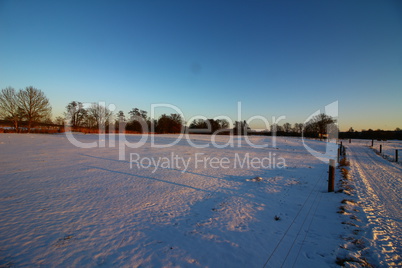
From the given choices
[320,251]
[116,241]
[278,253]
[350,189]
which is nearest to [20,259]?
[116,241]

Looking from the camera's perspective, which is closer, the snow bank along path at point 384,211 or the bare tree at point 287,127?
the snow bank along path at point 384,211

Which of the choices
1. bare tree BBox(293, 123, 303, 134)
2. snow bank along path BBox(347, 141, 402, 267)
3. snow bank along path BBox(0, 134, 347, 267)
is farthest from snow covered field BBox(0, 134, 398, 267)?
bare tree BBox(293, 123, 303, 134)

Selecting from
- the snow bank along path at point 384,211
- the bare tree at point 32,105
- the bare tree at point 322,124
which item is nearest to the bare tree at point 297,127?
the bare tree at point 322,124

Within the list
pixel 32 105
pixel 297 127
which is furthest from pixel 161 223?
pixel 297 127

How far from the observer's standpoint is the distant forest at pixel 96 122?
3278 cm

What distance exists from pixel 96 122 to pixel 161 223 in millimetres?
66700

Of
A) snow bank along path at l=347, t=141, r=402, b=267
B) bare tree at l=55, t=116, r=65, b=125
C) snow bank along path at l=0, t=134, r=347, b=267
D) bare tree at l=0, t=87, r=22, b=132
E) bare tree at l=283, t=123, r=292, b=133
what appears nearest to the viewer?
snow bank along path at l=0, t=134, r=347, b=267

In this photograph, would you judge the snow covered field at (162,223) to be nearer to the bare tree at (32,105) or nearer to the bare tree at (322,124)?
the bare tree at (32,105)

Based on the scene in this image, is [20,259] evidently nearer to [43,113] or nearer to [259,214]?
[259,214]

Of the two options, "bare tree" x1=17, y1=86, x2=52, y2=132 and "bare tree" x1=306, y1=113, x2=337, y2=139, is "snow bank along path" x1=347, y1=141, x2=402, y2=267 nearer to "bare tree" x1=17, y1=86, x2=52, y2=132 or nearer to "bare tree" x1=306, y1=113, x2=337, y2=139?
"bare tree" x1=17, y1=86, x2=52, y2=132

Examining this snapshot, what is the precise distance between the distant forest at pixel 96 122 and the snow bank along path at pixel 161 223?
36923 millimetres

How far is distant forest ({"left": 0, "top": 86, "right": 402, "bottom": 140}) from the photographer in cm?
3278

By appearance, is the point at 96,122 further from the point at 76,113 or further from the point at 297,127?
the point at 297,127

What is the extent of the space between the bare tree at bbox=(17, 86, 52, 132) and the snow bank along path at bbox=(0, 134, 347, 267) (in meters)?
36.3
